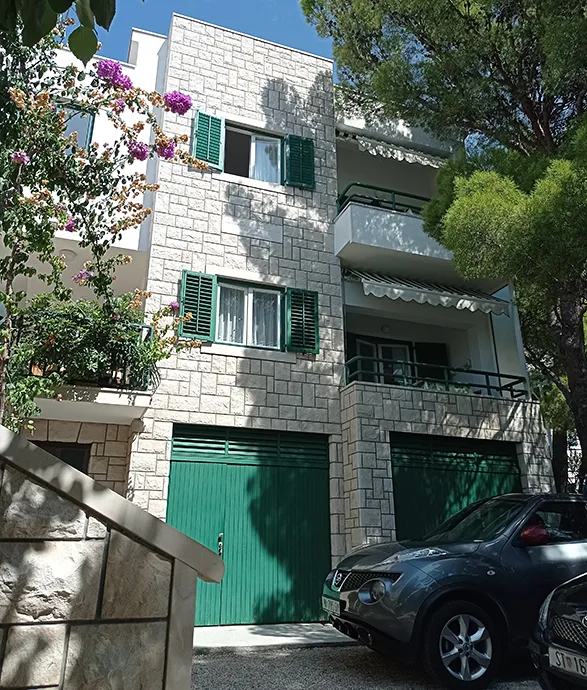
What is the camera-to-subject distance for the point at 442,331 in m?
13.2

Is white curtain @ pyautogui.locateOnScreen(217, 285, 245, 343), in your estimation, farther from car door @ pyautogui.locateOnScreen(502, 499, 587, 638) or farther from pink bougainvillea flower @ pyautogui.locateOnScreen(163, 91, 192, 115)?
car door @ pyautogui.locateOnScreen(502, 499, 587, 638)

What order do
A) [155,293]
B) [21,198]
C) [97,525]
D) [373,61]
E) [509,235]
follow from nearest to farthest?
[97,525], [21,198], [509,235], [155,293], [373,61]

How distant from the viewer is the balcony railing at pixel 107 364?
812 cm

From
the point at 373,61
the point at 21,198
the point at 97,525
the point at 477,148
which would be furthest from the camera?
the point at 373,61

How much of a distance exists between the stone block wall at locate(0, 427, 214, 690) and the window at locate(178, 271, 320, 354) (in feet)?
23.4

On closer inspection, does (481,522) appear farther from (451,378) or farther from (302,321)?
(451,378)

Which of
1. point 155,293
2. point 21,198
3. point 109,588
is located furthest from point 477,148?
point 109,588

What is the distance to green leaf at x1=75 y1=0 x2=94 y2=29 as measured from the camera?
253 cm

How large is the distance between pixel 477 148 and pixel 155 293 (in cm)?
655

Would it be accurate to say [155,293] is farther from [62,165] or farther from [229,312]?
[62,165]

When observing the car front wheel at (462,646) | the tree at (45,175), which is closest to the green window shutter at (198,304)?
the tree at (45,175)

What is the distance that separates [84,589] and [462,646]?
389 centimetres

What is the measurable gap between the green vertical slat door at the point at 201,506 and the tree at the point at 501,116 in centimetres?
508

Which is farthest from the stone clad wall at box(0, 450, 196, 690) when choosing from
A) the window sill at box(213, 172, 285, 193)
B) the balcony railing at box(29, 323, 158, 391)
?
the window sill at box(213, 172, 285, 193)
